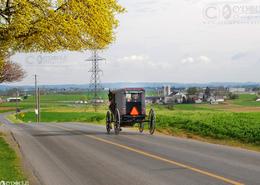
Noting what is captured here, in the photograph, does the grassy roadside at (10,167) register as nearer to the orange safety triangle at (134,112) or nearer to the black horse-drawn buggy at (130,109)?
the black horse-drawn buggy at (130,109)

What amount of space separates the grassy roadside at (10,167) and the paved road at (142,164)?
474 mm

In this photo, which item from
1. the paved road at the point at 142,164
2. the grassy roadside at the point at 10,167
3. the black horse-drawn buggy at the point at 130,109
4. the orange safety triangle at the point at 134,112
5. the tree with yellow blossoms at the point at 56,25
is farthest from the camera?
the orange safety triangle at the point at 134,112

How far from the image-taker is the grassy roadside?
1160 cm

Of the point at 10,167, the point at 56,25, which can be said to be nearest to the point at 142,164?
the point at 10,167

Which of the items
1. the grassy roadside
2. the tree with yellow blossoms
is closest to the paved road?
the grassy roadside

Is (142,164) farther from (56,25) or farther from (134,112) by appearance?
(134,112)

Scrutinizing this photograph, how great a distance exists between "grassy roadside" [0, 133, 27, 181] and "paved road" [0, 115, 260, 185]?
47 centimetres

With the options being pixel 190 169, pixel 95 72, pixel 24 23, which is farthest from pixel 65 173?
pixel 95 72

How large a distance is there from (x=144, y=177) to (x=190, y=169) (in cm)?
154

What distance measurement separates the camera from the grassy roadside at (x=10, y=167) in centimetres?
1160

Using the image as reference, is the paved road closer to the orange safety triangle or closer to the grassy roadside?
the grassy roadside

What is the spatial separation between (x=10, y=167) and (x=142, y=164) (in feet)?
12.0

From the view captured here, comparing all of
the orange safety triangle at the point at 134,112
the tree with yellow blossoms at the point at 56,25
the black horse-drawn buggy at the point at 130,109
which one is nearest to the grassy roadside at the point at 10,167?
the tree with yellow blossoms at the point at 56,25

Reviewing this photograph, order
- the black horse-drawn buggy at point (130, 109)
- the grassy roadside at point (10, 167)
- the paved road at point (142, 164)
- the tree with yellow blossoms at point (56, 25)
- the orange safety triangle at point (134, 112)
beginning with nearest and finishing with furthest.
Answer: the paved road at point (142, 164) → the grassy roadside at point (10, 167) → the tree with yellow blossoms at point (56, 25) → the black horse-drawn buggy at point (130, 109) → the orange safety triangle at point (134, 112)
